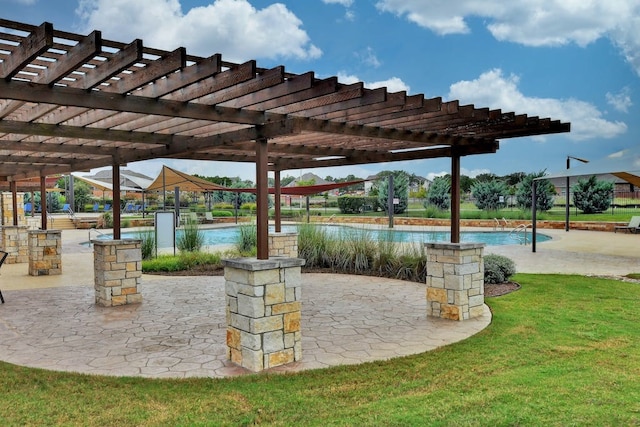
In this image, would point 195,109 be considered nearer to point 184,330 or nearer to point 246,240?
point 184,330

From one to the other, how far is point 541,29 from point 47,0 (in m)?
20.2

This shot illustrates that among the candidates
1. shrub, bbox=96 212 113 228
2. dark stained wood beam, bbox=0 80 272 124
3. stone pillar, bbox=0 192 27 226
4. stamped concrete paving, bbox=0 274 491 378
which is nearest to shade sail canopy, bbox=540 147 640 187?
stamped concrete paving, bbox=0 274 491 378

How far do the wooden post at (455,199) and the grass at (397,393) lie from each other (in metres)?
1.59

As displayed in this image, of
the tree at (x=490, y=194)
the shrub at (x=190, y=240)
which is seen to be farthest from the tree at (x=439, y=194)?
Answer: the shrub at (x=190, y=240)

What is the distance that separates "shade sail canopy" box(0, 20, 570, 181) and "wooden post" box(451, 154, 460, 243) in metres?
0.10

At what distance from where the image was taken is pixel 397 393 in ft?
11.9

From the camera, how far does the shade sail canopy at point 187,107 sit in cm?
329

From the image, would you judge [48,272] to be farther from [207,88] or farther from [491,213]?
[491,213]

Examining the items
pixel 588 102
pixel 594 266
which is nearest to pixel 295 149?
pixel 594 266

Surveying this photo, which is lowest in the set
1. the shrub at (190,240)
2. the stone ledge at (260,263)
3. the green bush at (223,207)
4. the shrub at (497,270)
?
the shrub at (497,270)

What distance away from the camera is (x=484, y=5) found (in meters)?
23.6

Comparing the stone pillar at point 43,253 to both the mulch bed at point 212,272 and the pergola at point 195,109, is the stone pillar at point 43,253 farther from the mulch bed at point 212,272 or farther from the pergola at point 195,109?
the pergola at point 195,109

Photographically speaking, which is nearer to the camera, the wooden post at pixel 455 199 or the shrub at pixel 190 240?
the wooden post at pixel 455 199

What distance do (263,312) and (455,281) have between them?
105 inches
